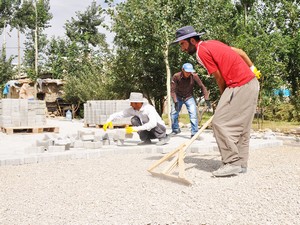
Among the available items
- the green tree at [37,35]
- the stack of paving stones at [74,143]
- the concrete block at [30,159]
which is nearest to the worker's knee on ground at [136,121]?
the stack of paving stones at [74,143]

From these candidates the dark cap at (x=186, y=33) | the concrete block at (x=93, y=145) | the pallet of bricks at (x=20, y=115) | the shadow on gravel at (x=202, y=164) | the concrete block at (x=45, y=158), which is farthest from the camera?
the pallet of bricks at (x=20, y=115)

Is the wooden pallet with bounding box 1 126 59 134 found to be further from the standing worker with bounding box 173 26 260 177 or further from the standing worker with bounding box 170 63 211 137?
the standing worker with bounding box 173 26 260 177

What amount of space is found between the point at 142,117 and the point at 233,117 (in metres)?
2.84

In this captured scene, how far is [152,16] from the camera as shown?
44.7 ft

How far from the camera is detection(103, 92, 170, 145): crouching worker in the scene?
7.22 metres

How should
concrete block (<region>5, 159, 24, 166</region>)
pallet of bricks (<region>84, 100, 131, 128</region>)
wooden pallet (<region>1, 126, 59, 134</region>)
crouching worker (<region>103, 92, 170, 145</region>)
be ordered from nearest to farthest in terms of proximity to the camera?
concrete block (<region>5, 159, 24, 166</region>), crouching worker (<region>103, 92, 170, 145</region>), wooden pallet (<region>1, 126, 59, 134</region>), pallet of bricks (<region>84, 100, 131, 128</region>)

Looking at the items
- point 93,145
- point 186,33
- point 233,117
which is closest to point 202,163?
point 233,117

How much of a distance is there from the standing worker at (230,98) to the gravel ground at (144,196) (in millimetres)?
342

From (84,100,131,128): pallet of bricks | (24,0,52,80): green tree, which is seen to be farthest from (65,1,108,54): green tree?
(84,100,131,128): pallet of bricks

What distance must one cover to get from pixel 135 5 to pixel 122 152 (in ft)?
25.2

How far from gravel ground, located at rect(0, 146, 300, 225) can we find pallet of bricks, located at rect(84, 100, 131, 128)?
7.67 m

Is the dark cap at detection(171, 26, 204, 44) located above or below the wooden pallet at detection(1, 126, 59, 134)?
above

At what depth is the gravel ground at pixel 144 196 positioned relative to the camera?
349 centimetres

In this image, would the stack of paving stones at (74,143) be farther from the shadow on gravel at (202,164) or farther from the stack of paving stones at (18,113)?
the stack of paving stones at (18,113)
